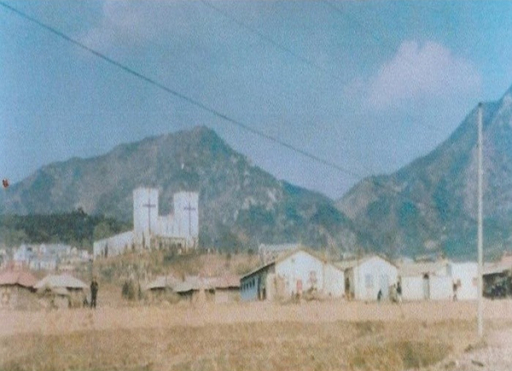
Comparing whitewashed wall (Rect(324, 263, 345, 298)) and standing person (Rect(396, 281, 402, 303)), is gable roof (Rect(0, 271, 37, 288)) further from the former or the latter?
standing person (Rect(396, 281, 402, 303))

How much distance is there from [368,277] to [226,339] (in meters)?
13.5

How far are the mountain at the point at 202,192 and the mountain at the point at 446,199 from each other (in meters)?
1.47

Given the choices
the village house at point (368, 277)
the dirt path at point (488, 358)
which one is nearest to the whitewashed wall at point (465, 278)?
the village house at point (368, 277)

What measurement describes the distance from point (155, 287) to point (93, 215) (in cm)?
268

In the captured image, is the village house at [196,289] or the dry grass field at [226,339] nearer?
the dry grass field at [226,339]

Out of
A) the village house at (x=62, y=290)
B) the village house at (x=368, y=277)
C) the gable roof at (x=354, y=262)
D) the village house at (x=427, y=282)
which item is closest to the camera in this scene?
the village house at (x=62, y=290)

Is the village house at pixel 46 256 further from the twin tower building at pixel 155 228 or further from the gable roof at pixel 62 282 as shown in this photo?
the twin tower building at pixel 155 228

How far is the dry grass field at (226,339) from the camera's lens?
11914 millimetres

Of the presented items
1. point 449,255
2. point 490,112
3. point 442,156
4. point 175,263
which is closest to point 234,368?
point 175,263

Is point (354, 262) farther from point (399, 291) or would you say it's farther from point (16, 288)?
point (16, 288)

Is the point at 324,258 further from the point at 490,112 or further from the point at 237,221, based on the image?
the point at 490,112

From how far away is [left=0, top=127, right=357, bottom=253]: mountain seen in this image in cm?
1402

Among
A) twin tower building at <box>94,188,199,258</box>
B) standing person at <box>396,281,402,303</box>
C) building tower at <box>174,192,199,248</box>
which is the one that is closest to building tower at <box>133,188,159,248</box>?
twin tower building at <box>94,188,199,258</box>

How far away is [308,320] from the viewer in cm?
1848
